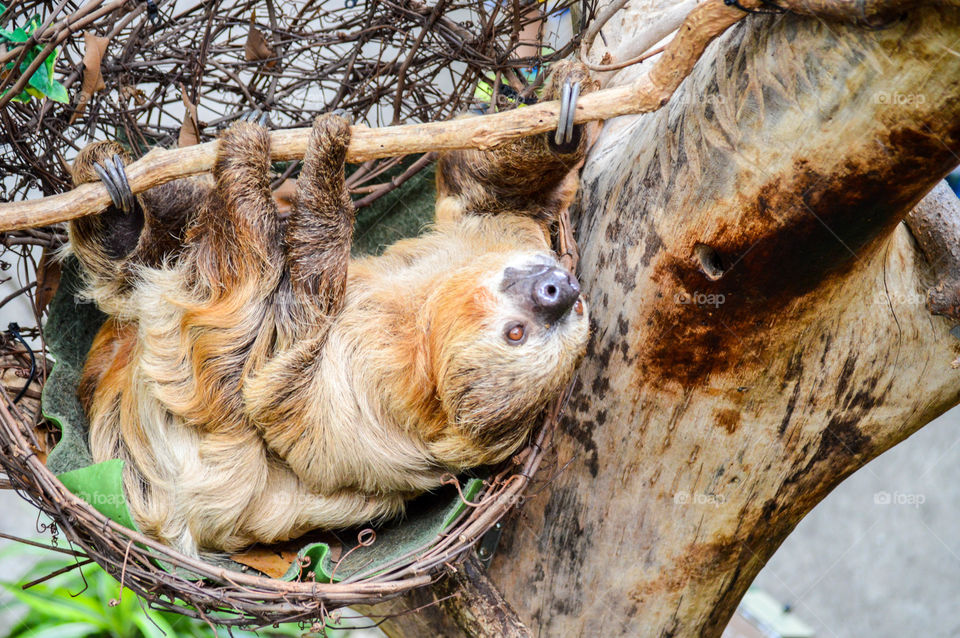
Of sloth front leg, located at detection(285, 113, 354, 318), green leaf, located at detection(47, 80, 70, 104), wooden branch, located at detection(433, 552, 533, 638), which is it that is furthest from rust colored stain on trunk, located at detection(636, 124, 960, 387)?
green leaf, located at detection(47, 80, 70, 104)

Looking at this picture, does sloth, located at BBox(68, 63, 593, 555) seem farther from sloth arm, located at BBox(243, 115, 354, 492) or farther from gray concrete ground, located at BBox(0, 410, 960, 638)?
gray concrete ground, located at BBox(0, 410, 960, 638)

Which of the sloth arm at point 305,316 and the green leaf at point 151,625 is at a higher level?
the sloth arm at point 305,316

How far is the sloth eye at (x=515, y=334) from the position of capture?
2.54m

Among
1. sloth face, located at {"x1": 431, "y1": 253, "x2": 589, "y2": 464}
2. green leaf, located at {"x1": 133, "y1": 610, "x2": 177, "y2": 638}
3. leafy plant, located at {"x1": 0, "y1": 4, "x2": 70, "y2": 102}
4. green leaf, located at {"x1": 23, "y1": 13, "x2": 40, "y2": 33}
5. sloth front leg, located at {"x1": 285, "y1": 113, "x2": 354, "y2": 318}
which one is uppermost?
green leaf, located at {"x1": 23, "y1": 13, "x2": 40, "y2": 33}

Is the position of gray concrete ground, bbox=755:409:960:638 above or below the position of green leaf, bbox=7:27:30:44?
below

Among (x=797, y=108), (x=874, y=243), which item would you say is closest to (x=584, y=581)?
(x=874, y=243)

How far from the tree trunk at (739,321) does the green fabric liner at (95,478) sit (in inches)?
13.5

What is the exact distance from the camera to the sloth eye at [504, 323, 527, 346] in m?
2.54

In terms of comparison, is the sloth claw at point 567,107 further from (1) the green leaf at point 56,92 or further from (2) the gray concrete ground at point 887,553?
(2) the gray concrete ground at point 887,553

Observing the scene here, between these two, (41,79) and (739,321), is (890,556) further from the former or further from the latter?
(41,79)

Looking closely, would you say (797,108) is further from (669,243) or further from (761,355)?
(761,355)

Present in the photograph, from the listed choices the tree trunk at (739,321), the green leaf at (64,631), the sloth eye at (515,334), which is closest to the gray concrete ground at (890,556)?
the tree trunk at (739,321)

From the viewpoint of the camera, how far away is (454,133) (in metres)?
2.28

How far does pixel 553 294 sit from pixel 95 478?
5.15ft
